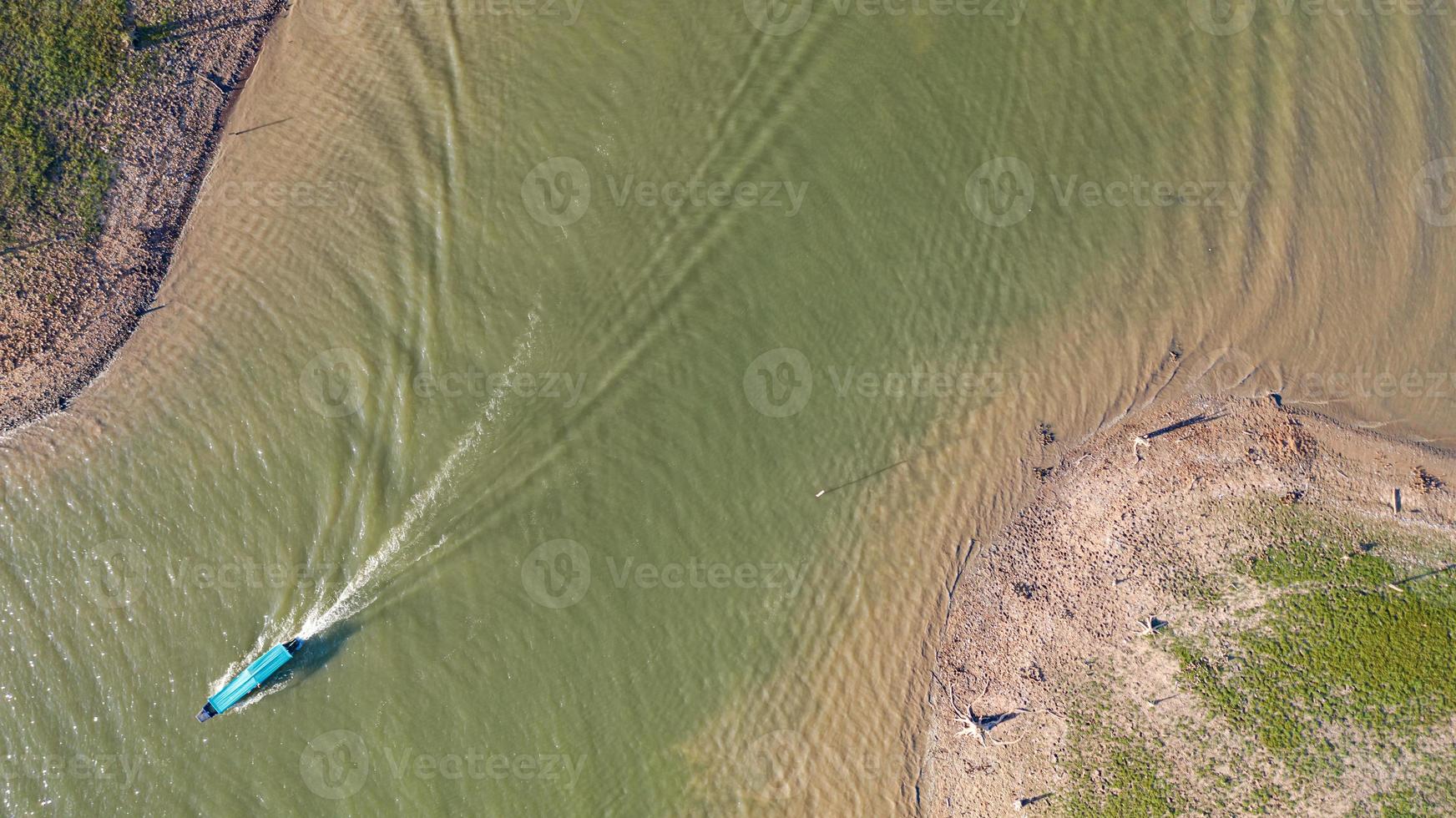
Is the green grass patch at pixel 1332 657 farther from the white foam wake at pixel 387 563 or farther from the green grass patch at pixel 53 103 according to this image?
the green grass patch at pixel 53 103

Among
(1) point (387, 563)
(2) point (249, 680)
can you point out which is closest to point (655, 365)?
(1) point (387, 563)

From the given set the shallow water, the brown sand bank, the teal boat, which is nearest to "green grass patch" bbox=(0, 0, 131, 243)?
the shallow water

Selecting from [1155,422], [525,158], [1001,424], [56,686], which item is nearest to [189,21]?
[525,158]

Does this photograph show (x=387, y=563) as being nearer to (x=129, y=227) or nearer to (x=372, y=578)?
(x=372, y=578)

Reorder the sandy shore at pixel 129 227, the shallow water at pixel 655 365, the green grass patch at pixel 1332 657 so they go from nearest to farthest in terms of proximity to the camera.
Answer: the green grass patch at pixel 1332 657 → the shallow water at pixel 655 365 → the sandy shore at pixel 129 227

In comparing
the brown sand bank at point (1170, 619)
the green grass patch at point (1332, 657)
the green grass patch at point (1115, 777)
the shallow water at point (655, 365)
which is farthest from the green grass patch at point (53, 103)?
the green grass patch at point (1332, 657)

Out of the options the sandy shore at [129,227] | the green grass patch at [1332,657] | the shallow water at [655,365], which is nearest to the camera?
the green grass patch at [1332,657]
